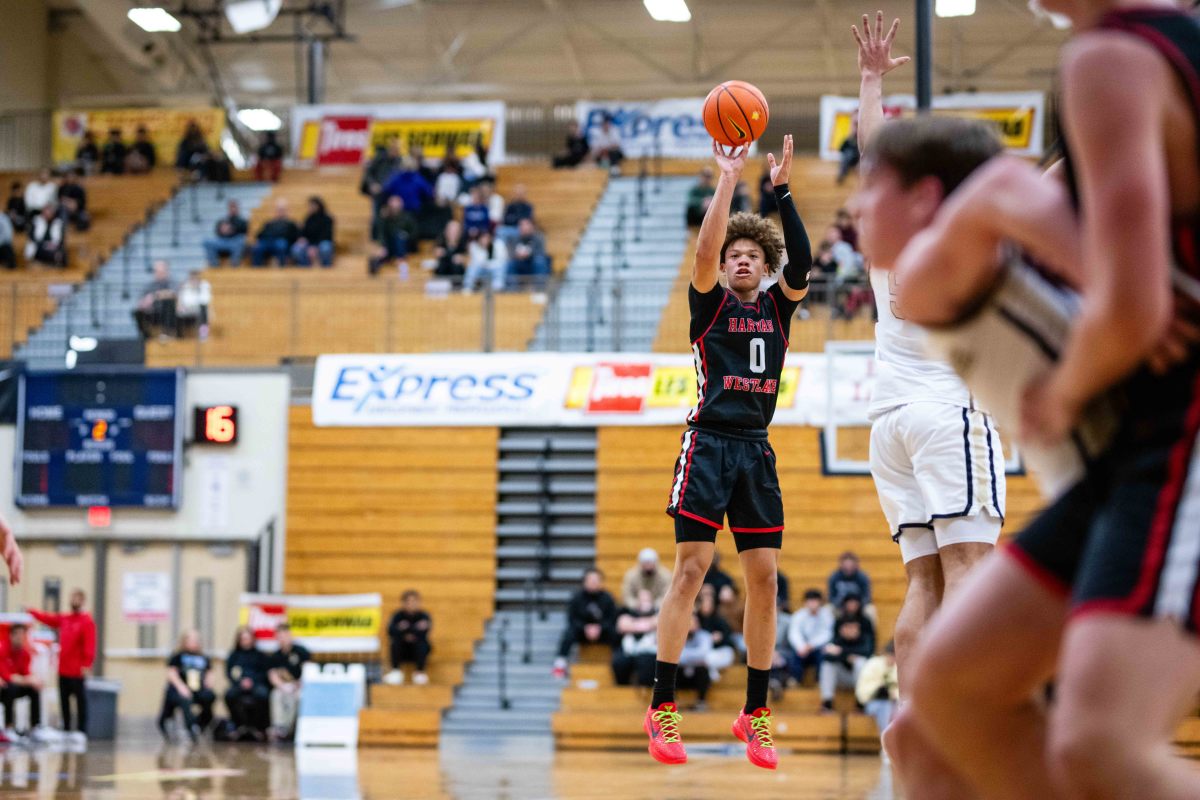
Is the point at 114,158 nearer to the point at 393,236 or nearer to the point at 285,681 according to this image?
the point at 393,236

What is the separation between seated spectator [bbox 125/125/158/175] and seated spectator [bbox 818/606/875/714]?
1836 centimetres

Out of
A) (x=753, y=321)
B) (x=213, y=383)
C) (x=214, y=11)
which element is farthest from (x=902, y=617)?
(x=214, y=11)

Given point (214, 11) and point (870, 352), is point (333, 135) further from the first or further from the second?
point (870, 352)

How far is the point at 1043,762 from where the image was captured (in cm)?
307

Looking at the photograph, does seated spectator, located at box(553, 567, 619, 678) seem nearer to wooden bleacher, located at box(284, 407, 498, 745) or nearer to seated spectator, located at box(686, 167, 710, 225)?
wooden bleacher, located at box(284, 407, 498, 745)

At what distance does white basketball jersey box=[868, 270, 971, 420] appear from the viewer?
20.6 ft

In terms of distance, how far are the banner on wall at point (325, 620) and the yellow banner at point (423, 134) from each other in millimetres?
11392

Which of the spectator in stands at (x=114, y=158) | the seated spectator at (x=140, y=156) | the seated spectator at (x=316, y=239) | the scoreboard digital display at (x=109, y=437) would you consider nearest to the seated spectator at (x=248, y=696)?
the scoreboard digital display at (x=109, y=437)

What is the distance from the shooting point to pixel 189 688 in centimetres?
1889

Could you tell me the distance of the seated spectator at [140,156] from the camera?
29062 mm

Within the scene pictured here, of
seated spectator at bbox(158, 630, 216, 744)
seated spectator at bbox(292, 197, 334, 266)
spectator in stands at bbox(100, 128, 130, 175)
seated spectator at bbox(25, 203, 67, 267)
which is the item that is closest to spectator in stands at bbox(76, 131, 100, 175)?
spectator in stands at bbox(100, 128, 130, 175)

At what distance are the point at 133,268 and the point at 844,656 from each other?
14.6 metres

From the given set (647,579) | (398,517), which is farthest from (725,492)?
(398,517)

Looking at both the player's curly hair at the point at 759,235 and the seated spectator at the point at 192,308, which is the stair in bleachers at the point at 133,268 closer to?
the seated spectator at the point at 192,308
